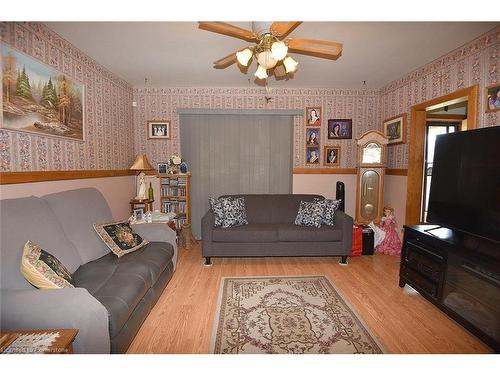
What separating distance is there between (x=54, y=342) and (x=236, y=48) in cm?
328

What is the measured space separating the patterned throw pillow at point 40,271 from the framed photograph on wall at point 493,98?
164 inches

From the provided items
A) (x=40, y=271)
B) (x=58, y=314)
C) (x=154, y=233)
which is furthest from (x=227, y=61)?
(x=58, y=314)

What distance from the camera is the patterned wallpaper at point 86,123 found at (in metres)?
2.27

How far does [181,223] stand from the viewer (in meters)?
4.61

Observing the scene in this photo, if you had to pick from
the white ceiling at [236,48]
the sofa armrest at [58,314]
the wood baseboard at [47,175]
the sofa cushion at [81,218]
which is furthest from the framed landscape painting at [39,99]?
the sofa armrest at [58,314]

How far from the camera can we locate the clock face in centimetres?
461

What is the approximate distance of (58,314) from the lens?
1.31 meters

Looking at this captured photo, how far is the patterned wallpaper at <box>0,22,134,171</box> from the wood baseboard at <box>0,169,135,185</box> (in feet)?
0.19

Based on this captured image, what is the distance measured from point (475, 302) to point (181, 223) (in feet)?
13.0

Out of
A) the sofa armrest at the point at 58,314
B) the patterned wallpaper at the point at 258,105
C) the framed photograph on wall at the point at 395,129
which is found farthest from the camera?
the patterned wallpaper at the point at 258,105

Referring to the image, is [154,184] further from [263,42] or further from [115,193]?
[263,42]

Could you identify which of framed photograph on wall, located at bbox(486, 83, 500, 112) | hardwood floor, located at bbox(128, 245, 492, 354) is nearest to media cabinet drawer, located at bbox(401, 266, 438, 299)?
hardwood floor, located at bbox(128, 245, 492, 354)

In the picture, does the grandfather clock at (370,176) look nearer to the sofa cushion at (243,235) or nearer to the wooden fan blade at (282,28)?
the sofa cushion at (243,235)

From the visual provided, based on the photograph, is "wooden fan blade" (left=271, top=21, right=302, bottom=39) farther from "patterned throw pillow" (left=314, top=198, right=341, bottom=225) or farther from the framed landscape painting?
"patterned throw pillow" (left=314, top=198, right=341, bottom=225)
